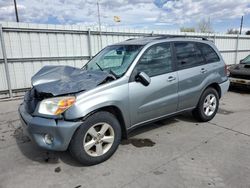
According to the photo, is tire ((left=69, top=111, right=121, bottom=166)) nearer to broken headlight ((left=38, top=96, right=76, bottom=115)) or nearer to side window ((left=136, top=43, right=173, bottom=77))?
broken headlight ((left=38, top=96, right=76, bottom=115))

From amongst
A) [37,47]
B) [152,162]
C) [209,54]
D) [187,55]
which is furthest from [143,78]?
[37,47]

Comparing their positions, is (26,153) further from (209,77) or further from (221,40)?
(221,40)

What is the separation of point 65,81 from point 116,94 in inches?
30.7

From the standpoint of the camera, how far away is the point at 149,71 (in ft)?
11.2

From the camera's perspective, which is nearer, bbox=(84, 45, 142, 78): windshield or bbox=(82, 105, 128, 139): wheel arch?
bbox=(82, 105, 128, 139): wheel arch

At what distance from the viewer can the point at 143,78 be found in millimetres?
3152

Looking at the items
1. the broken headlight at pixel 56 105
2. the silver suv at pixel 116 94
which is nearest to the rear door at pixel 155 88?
the silver suv at pixel 116 94

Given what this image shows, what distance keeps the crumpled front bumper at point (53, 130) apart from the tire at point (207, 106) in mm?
2773

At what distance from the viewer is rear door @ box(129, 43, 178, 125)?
3213 millimetres

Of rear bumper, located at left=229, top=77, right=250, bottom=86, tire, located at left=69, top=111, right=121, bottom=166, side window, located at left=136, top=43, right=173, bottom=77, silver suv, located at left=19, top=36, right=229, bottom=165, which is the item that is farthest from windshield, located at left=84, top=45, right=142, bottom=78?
rear bumper, located at left=229, top=77, right=250, bottom=86

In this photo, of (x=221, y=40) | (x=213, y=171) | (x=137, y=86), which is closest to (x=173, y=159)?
(x=213, y=171)

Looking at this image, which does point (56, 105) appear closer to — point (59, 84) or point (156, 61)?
point (59, 84)

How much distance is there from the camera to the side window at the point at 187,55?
12.6 ft

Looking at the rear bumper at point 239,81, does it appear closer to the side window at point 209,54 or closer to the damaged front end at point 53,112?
the side window at point 209,54
